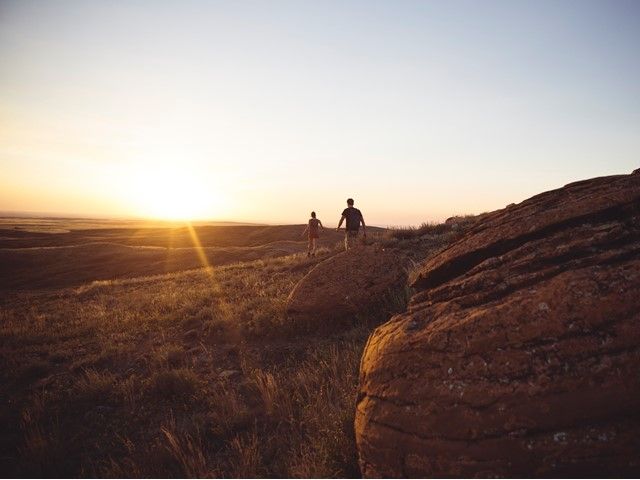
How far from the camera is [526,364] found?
2635 millimetres

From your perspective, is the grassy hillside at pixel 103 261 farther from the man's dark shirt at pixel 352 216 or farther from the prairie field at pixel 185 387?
the prairie field at pixel 185 387

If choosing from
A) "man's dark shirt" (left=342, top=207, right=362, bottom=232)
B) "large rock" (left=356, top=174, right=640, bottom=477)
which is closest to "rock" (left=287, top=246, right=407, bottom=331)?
"large rock" (left=356, top=174, right=640, bottom=477)

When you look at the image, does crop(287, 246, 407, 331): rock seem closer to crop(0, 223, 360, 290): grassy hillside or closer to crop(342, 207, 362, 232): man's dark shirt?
crop(342, 207, 362, 232): man's dark shirt

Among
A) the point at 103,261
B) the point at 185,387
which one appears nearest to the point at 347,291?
the point at 185,387

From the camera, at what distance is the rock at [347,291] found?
823 cm

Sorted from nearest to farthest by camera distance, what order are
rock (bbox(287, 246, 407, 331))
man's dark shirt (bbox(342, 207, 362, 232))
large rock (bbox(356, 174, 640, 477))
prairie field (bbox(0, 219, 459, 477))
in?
large rock (bbox(356, 174, 640, 477)) → prairie field (bbox(0, 219, 459, 477)) → rock (bbox(287, 246, 407, 331)) → man's dark shirt (bbox(342, 207, 362, 232))

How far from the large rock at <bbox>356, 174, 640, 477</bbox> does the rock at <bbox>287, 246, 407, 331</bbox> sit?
449cm

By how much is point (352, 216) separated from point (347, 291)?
738 cm

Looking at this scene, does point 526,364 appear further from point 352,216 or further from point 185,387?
point 352,216

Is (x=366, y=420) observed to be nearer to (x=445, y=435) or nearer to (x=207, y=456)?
(x=445, y=435)

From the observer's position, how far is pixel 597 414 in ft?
7.75

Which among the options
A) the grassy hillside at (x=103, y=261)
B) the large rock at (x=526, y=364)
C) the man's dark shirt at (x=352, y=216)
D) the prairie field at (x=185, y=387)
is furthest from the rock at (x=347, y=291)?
the grassy hillside at (x=103, y=261)

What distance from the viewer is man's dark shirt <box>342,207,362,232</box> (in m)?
15.4

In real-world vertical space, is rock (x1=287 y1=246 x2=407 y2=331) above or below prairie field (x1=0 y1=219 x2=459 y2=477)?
above
